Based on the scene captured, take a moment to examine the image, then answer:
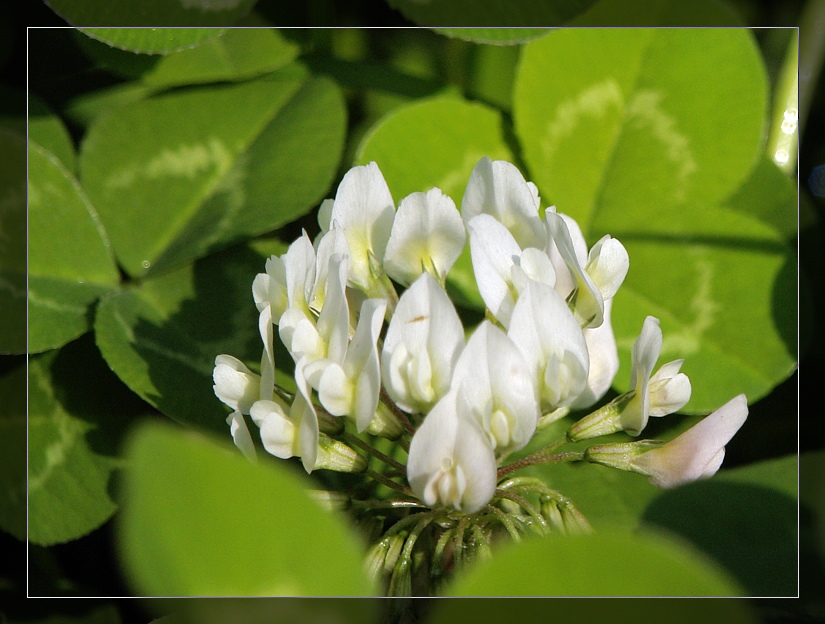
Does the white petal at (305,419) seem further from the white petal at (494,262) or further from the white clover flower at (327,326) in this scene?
the white petal at (494,262)

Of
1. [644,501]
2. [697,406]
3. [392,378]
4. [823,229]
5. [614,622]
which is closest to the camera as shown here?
[614,622]

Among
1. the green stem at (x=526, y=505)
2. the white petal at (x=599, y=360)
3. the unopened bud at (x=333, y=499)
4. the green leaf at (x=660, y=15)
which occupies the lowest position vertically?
the unopened bud at (x=333, y=499)

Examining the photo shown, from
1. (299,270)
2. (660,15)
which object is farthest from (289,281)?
(660,15)

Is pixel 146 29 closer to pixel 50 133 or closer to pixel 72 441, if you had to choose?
pixel 50 133

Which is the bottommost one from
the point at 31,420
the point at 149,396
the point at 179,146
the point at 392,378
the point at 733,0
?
the point at 31,420

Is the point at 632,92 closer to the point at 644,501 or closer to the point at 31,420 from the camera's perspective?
the point at 644,501

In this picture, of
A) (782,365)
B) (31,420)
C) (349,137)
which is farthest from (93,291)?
(782,365)

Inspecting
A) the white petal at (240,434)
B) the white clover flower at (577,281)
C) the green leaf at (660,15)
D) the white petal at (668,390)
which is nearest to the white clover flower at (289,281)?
the white petal at (240,434)
